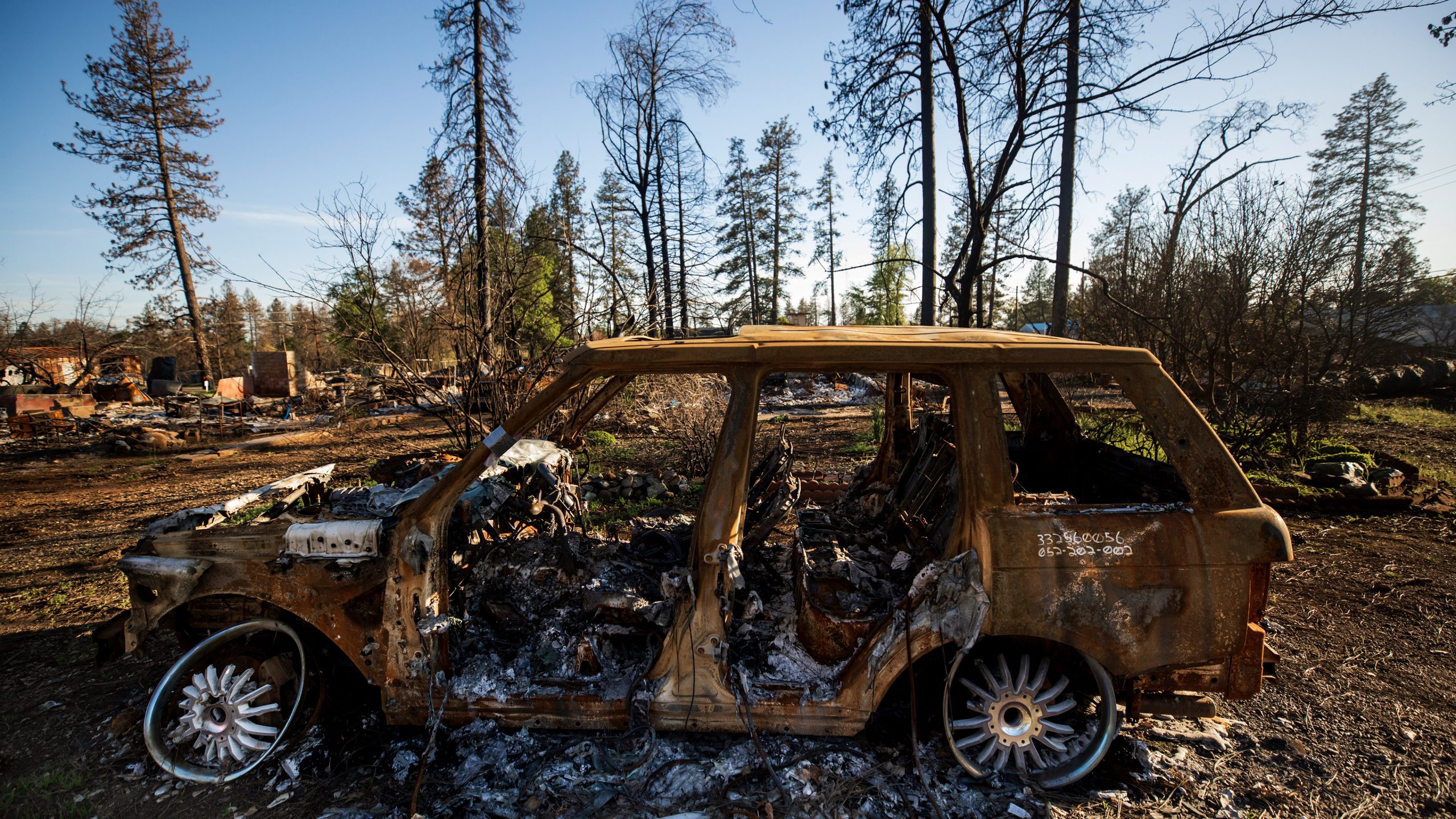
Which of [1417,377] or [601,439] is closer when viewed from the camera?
[601,439]

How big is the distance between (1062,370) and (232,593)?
13.0 ft

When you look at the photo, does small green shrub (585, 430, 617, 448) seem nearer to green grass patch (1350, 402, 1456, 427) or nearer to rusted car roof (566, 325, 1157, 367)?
rusted car roof (566, 325, 1157, 367)

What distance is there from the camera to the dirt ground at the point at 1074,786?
2.46 m

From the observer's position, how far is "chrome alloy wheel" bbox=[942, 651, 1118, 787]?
252cm

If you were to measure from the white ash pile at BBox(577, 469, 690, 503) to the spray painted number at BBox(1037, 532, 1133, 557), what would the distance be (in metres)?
5.51

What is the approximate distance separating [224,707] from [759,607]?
2.51 metres

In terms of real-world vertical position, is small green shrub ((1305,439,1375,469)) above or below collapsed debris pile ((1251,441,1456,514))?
above

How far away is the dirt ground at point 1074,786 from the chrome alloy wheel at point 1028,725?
10cm

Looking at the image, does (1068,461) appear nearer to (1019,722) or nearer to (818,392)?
(1019,722)

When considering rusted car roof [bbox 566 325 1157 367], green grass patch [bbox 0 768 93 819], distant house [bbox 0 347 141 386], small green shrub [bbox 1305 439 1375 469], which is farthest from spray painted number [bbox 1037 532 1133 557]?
distant house [bbox 0 347 141 386]

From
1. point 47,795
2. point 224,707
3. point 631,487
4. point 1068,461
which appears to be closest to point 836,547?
point 1068,461

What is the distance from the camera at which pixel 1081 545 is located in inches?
92.6

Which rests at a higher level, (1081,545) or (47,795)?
(1081,545)

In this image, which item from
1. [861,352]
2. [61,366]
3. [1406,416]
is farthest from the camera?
[61,366]
